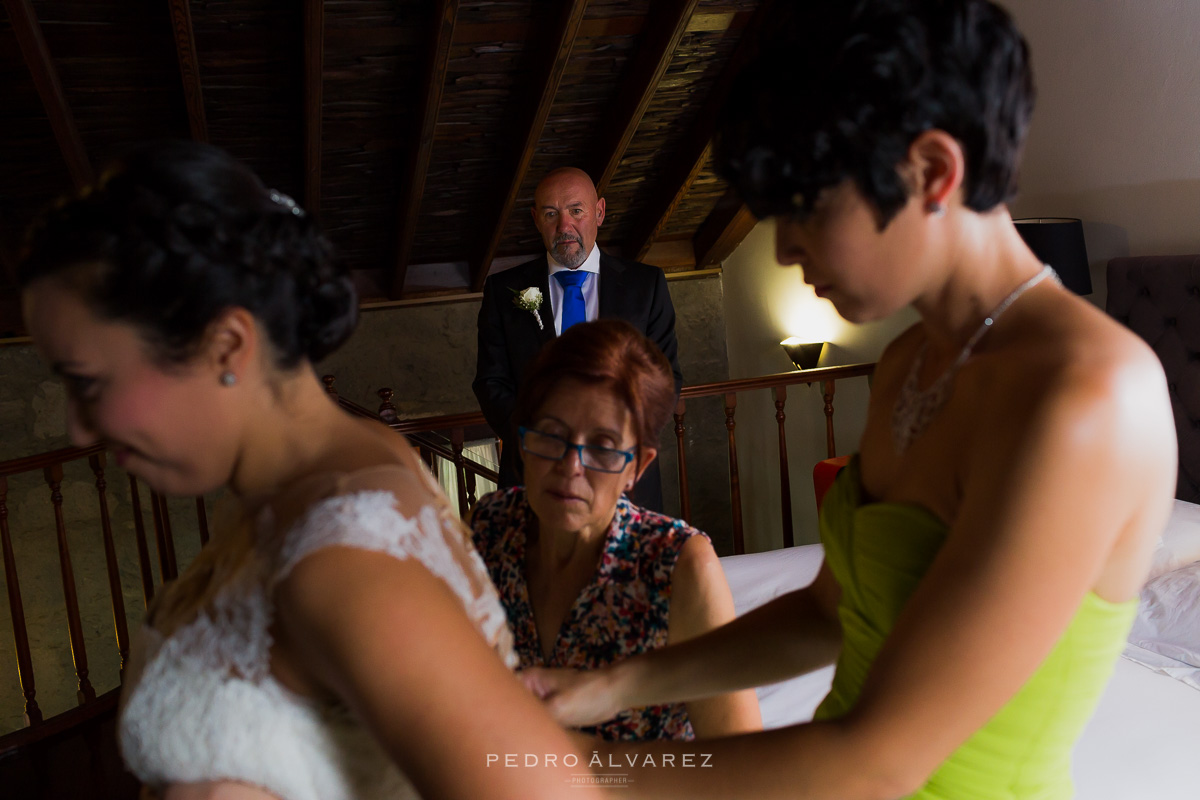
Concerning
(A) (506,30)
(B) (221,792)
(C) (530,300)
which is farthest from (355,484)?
A: (A) (506,30)

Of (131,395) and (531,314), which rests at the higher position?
(131,395)

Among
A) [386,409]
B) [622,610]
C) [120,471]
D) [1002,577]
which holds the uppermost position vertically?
[1002,577]

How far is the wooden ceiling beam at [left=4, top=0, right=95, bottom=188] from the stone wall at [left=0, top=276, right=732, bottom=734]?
79.2 inches

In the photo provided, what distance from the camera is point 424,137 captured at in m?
4.80

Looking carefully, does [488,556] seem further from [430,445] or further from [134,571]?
[134,571]

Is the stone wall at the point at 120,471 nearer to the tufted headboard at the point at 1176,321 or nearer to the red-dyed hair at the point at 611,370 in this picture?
the tufted headboard at the point at 1176,321

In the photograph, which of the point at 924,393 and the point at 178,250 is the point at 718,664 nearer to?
the point at 924,393

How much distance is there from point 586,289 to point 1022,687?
298 cm

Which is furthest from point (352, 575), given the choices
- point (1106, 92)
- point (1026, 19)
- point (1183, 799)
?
point (1026, 19)

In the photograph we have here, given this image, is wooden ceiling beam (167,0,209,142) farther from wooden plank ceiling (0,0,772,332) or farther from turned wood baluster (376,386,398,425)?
turned wood baluster (376,386,398,425)

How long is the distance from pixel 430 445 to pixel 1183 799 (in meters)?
3.34

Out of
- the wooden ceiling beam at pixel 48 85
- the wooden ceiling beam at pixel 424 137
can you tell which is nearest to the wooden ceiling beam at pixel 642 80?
the wooden ceiling beam at pixel 424 137

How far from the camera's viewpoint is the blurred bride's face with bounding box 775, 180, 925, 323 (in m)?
0.77

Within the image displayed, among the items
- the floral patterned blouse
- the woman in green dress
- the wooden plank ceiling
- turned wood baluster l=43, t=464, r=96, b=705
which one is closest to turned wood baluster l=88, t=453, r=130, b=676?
turned wood baluster l=43, t=464, r=96, b=705
